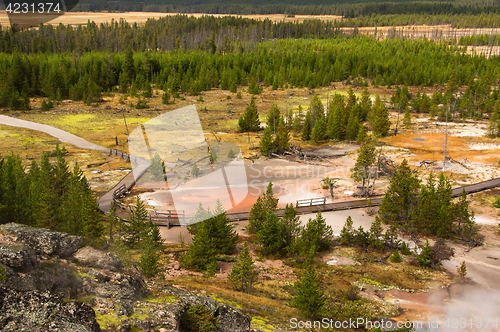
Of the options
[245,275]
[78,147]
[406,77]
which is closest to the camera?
Answer: [245,275]

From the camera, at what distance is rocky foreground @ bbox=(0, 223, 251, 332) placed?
365 inches

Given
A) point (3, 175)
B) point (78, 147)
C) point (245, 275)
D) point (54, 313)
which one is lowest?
point (78, 147)

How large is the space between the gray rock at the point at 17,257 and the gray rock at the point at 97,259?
7.69 feet

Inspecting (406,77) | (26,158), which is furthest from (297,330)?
(406,77)

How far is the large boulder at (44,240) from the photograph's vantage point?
12.8 meters

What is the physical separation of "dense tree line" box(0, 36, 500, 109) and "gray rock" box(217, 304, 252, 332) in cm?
7716

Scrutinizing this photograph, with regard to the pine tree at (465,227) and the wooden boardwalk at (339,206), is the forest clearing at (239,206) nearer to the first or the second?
the pine tree at (465,227)

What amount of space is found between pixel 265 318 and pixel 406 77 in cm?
9126

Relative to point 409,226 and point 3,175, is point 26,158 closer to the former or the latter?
point 3,175

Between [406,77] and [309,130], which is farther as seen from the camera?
[406,77]

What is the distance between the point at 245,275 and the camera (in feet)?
70.2

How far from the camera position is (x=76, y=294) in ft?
38.6

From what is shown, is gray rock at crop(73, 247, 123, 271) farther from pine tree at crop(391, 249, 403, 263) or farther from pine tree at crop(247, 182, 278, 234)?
pine tree at crop(391, 249, 403, 263)

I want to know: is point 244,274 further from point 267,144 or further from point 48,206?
point 267,144
